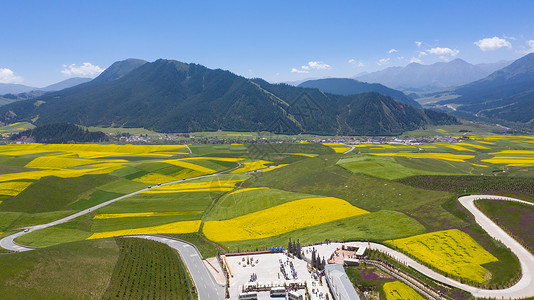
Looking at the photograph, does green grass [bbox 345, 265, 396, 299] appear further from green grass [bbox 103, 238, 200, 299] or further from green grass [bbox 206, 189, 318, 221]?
green grass [bbox 206, 189, 318, 221]

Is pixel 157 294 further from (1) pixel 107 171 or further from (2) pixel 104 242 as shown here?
(1) pixel 107 171

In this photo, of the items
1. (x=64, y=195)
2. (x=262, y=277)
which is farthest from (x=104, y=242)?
(x=64, y=195)

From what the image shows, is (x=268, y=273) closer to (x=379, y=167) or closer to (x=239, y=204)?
(x=239, y=204)

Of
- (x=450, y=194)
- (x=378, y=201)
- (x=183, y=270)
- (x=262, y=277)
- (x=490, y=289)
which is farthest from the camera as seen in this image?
(x=378, y=201)

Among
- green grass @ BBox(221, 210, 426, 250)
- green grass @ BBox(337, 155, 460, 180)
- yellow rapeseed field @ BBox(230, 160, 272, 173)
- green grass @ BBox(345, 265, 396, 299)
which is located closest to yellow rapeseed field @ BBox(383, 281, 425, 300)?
green grass @ BBox(345, 265, 396, 299)

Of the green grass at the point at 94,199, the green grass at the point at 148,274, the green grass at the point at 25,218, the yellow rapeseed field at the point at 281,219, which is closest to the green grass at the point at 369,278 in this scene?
the green grass at the point at 148,274

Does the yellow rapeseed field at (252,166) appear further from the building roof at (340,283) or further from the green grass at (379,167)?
the building roof at (340,283)
